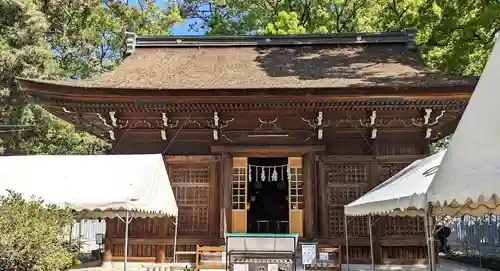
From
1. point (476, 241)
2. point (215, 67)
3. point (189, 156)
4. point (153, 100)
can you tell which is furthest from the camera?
point (476, 241)

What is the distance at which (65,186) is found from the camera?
711 cm

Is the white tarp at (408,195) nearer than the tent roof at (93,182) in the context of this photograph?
Yes

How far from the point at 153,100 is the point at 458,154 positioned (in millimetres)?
7033

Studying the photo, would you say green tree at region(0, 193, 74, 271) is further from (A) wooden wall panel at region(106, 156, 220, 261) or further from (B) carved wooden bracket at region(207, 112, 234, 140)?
(B) carved wooden bracket at region(207, 112, 234, 140)

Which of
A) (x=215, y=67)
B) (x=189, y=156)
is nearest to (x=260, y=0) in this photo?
(x=215, y=67)

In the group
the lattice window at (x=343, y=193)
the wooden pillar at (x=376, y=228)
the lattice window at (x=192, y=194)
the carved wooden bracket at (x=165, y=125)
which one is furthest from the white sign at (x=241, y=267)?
the carved wooden bracket at (x=165, y=125)

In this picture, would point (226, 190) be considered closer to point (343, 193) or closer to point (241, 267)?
point (343, 193)

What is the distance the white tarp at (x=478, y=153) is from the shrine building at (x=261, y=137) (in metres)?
5.63

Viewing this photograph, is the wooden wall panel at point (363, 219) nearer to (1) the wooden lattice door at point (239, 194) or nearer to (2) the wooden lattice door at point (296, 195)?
(2) the wooden lattice door at point (296, 195)

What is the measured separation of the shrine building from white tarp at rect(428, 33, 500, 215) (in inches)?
222

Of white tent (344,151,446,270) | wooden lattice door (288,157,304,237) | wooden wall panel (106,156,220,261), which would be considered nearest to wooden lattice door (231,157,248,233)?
wooden wall panel (106,156,220,261)

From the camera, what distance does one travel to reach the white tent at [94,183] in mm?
6758

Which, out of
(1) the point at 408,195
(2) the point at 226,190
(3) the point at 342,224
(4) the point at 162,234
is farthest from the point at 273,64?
(1) the point at 408,195

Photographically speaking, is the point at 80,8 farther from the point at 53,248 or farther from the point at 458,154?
the point at 458,154
